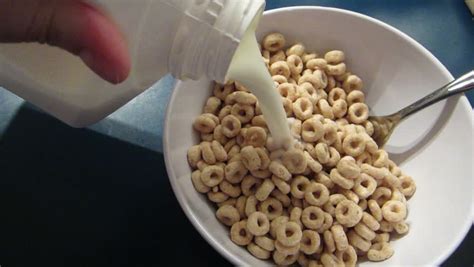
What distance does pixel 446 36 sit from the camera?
32.9 inches

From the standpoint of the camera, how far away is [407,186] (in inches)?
26.1

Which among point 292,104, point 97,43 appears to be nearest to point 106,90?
point 97,43

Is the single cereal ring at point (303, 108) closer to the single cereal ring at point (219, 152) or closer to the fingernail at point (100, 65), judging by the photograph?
the single cereal ring at point (219, 152)

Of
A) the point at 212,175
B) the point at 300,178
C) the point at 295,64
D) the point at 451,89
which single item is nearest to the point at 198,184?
the point at 212,175

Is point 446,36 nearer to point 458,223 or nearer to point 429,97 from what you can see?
point 429,97

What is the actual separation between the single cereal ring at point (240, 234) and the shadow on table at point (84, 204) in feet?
0.18

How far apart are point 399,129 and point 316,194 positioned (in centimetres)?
17

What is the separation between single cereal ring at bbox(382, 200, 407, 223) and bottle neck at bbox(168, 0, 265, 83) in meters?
0.28

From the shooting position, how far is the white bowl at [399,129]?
1.94 feet

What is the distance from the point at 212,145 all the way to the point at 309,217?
0.14 metres

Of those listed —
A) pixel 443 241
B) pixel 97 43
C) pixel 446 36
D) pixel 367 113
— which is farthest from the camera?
pixel 446 36

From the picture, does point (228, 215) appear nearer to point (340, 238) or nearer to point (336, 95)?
point (340, 238)

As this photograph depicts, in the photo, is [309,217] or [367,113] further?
[367,113]

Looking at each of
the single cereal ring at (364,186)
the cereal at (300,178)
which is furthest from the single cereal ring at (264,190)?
the single cereal ring at (364,186)
